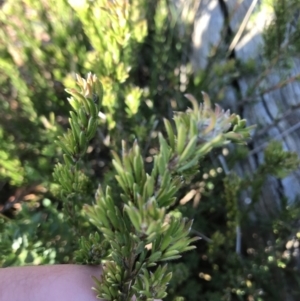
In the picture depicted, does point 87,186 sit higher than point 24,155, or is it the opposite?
point 24,155

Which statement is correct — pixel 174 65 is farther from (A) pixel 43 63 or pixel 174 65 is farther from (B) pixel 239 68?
(A) pixel 43 63

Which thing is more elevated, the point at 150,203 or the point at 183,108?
the point at 183,108

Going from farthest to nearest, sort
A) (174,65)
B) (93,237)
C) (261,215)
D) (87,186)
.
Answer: (174,65) < (261,215) < (87,186) < (93,237)

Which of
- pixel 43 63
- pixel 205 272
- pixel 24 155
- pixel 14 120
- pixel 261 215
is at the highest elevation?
pixel 43 63

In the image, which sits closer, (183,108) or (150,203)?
(150,203)

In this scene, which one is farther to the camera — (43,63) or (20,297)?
(43,63)

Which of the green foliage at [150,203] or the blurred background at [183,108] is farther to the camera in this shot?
the blurred background at [183,108]

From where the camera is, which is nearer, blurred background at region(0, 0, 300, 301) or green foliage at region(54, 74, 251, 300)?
green foliage at region(54, 74, 251, 300)

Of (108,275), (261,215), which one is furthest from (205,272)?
(108,275)
